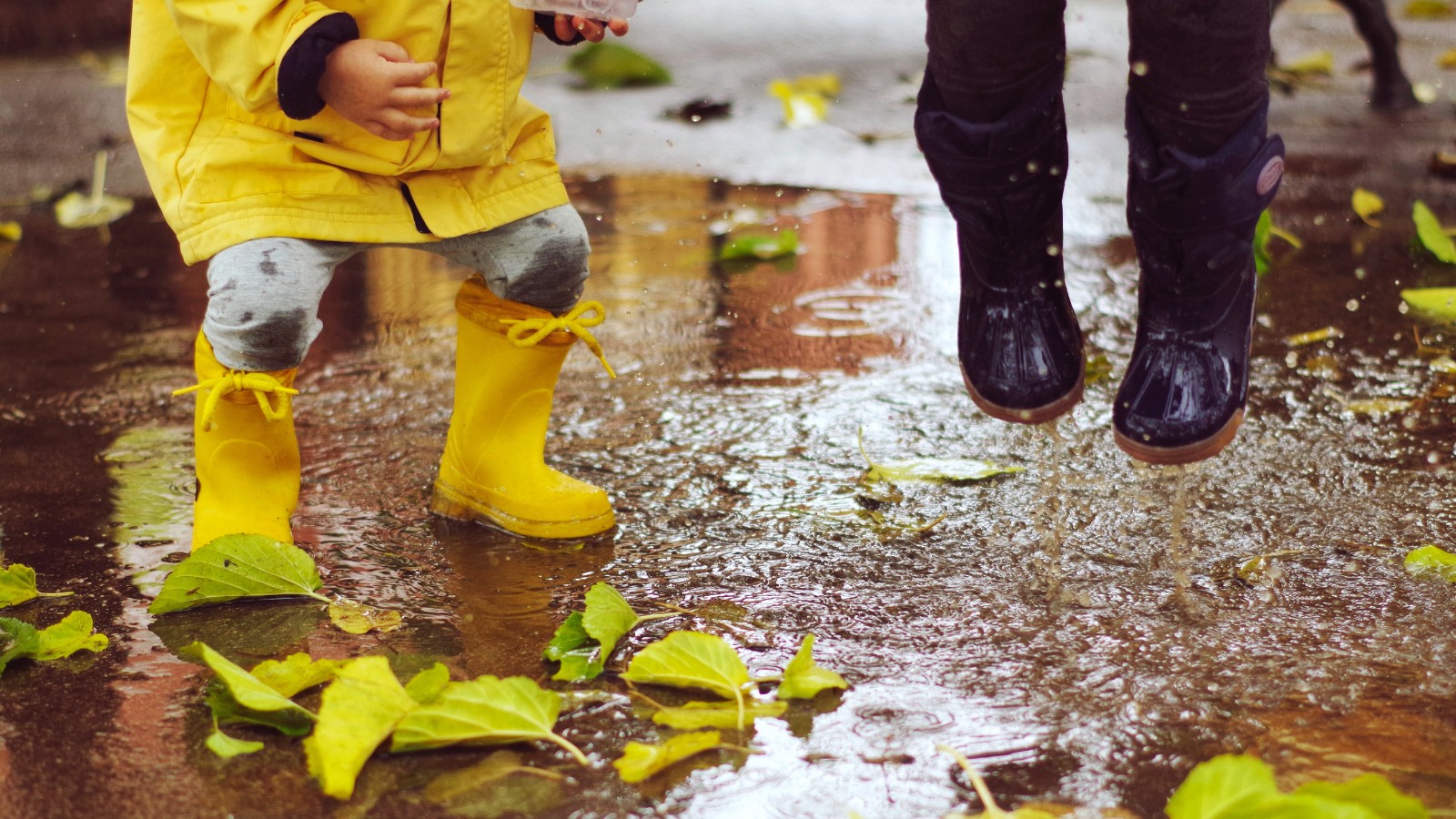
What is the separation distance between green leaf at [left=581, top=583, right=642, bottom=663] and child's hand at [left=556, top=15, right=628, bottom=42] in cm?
73

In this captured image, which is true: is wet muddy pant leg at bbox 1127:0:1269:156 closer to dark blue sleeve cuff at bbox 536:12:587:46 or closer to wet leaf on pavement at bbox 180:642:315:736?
dark blue sleeve cuff at bbox 536:12:587:46

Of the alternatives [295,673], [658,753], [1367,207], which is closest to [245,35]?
[295,673]

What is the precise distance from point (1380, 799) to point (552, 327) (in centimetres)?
122

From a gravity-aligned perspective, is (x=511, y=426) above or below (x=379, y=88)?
below

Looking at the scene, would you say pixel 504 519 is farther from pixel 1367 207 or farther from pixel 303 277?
pixel 1367 207

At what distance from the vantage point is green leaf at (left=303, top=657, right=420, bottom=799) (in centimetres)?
141

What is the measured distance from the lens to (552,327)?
2.07 m

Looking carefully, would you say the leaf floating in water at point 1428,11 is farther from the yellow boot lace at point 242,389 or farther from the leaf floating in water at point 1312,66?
the yellow boot lace at point 242,389

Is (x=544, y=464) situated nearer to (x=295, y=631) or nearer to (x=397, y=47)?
(x=295, y=631)

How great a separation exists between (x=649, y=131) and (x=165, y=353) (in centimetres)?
219

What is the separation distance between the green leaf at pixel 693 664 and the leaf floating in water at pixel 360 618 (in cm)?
34

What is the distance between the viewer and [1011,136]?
191 centimetres

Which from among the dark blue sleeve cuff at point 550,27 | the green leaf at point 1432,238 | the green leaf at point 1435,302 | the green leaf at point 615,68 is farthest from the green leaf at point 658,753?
the green leaf at point 615,68

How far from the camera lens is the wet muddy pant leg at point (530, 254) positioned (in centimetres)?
205
